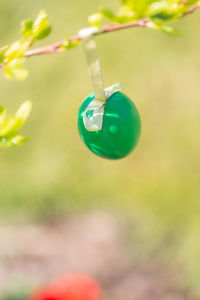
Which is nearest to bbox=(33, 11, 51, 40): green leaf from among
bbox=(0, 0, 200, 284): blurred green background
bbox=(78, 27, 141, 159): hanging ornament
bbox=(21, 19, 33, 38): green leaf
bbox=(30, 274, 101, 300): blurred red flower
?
bbox=(21, 19, 33, 38): green leaf

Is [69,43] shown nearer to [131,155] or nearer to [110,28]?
[110,28]

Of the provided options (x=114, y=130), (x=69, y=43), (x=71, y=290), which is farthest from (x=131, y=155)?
(x=69, y=43)

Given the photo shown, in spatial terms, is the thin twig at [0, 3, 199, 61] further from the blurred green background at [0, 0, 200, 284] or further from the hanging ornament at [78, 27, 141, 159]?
the blurred green background at [0, 0, 200, 284]

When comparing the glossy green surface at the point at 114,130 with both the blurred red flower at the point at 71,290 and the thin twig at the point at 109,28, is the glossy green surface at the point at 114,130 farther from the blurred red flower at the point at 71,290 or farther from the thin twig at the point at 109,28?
the blurred red flower at the point at 71,290

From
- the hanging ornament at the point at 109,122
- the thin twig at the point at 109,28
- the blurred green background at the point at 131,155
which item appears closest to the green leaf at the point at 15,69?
the thin twig at the point at 109,28

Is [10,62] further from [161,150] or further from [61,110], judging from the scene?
[61,110]

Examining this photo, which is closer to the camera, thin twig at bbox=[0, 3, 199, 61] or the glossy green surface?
thin twig at bbox=[0, 3, 199, 61]
